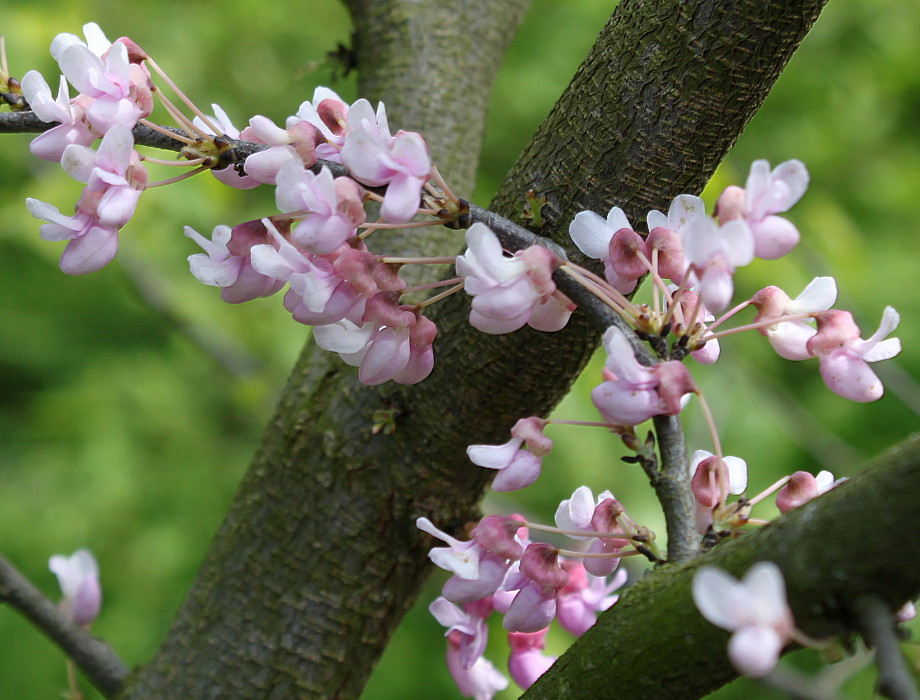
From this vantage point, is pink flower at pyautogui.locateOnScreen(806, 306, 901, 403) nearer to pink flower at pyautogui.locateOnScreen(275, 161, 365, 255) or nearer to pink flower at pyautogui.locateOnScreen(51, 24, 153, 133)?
pink flower at pyautogui.locateOnScreen(275, 161, 365, 255)

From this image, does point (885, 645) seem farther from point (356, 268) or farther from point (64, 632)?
point (64, 632)

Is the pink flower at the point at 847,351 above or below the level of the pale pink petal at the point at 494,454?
above

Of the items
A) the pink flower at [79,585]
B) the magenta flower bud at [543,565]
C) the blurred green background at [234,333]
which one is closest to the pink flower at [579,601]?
the magenta flower bud at [543,565]

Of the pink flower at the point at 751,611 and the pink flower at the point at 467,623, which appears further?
the pink flower at the point at 467,623

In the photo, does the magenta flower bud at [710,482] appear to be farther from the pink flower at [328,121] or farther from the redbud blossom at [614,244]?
the pink flower at [328,121]

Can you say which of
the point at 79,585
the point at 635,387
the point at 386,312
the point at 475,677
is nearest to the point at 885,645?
the point at 635,387

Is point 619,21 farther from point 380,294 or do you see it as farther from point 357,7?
point 357,7

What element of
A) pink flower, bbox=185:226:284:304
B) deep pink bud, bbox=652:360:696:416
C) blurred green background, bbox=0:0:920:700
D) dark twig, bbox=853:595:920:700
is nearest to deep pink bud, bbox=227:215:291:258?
pink flower, bbox=185:226:284:304
